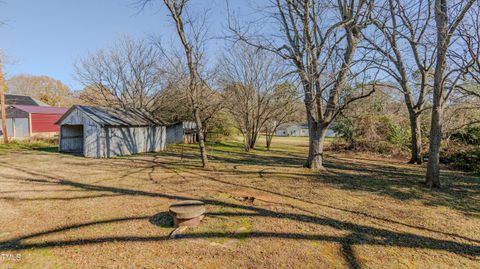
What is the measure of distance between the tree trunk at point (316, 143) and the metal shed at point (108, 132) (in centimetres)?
1004

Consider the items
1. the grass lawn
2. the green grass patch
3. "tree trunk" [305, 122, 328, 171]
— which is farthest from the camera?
the green grass patch

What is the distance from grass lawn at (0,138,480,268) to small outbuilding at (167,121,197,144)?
13.3 meters

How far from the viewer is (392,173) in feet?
27.7

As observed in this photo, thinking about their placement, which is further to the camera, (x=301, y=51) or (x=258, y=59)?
(x=258, y=59)

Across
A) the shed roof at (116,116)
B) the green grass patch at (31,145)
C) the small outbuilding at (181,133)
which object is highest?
the shed roof at (116,116)

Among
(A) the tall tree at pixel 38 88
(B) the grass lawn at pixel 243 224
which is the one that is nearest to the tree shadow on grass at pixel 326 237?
(B) the grass lawn at pixel 243 224

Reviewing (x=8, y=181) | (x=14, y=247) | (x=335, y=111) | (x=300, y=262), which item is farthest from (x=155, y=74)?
(x=300, y=262)

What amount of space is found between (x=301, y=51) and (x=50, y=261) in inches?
333

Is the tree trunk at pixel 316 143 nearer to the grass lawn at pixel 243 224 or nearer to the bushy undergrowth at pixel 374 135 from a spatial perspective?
the grass lawn at pixel 243 224

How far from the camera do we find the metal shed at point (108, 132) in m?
11.6

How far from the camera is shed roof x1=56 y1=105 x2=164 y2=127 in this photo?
1180 centimetres

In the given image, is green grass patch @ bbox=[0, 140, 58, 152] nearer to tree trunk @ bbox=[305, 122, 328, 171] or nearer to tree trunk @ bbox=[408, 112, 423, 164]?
tree trunk @ bbox=[305, 122, 328, 171]

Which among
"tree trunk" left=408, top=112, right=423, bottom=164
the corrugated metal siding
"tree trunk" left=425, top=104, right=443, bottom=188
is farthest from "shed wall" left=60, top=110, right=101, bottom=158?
"tree trunk" left=408, top=112, right=423, bottom=164

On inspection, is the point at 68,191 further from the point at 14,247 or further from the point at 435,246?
the point at 435,246
